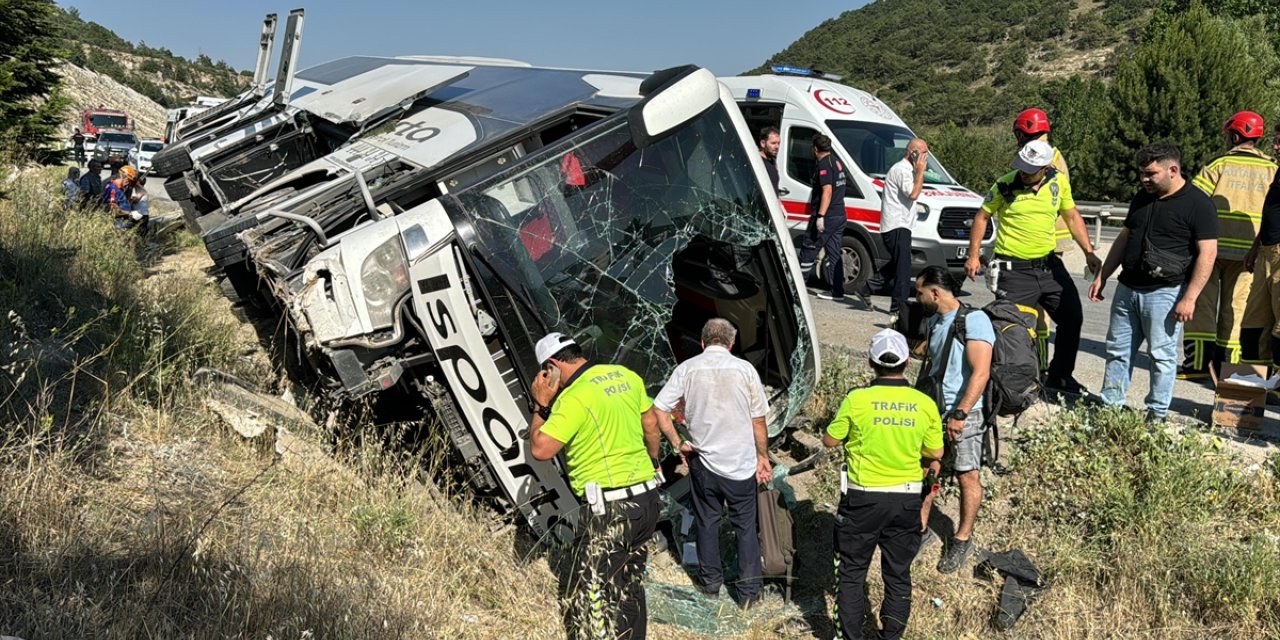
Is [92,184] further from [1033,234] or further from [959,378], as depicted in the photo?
[959,378]

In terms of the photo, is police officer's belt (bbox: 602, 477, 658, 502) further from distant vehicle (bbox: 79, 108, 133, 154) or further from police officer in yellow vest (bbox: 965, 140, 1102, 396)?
distant vehicle (bbox: 79, 108, 133, 154)

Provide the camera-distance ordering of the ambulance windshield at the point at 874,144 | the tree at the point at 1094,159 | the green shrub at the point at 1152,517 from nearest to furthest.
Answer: the green shrub at the point at 1152,517 < the ambulance windshield at the point at 874,144 < the tree at the point at 1094,159

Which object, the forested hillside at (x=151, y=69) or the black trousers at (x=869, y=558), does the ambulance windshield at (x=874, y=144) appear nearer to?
the black trousers at (x=869, y=558)

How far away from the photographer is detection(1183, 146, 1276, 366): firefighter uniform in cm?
605

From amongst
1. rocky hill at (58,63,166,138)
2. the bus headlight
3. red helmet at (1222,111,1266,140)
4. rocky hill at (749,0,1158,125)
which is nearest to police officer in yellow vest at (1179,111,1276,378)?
red helmet at (1222,111,1266,140)

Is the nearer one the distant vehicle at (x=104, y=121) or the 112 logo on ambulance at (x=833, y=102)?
the 112 logo on ambulance at (x=833, y=102)

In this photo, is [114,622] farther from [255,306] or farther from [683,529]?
[255,306]

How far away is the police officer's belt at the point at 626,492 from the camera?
4027mm

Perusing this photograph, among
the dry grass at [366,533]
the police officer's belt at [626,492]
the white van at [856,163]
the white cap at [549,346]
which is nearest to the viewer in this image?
the dry grass at [366,533]

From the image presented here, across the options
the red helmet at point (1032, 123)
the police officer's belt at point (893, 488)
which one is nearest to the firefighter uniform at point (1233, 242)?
the red helmet at point (1032, 123)

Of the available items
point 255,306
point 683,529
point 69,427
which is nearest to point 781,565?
point 683,529

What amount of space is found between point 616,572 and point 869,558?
113 cm

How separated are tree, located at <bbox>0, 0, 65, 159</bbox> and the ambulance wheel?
923 centimetres

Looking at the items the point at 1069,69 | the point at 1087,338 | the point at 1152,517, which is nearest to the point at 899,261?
the point at 1087,338
